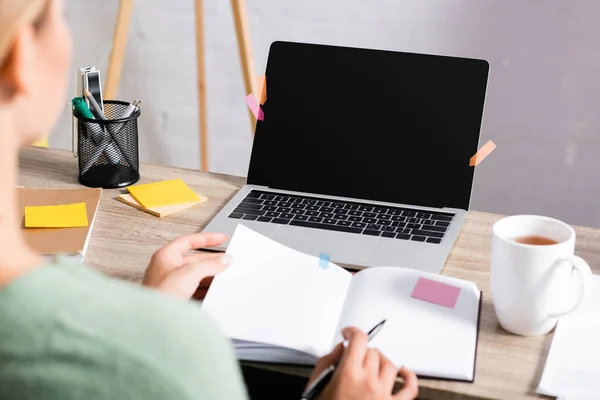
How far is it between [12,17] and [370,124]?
0.89 m

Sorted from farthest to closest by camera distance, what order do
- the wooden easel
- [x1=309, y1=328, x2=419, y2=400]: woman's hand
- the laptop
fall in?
1. the wooden easel
2. the laptop
3. [x1=309, y1=328, x2=419, y2=400]: woman's hand

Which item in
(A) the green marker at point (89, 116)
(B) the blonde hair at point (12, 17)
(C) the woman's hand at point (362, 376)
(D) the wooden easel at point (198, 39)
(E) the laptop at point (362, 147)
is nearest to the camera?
(B) the blonde hair at point (12, 17)

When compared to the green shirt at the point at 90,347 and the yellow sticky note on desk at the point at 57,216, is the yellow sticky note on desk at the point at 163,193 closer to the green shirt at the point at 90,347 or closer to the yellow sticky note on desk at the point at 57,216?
the yellow sticky note on desk at the point at 57,216

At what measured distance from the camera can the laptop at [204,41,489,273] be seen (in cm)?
122

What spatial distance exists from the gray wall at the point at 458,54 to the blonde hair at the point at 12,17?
193 centimetres

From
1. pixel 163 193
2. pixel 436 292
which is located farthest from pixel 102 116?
pixel 436 292

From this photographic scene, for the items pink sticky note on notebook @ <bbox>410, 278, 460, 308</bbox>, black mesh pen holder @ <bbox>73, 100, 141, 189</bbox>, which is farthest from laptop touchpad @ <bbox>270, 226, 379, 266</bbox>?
black mesh pen holder @ <bbox>73, 100, 141, 189</bbox>

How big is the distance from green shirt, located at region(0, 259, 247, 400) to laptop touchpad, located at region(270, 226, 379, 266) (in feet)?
1.96

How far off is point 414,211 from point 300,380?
1.54ft

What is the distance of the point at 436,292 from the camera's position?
978mm

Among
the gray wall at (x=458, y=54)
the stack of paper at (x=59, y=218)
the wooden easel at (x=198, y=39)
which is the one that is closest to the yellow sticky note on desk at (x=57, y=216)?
the stack of paper at (x=59, y=218)

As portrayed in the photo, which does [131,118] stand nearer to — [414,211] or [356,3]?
[414,211]

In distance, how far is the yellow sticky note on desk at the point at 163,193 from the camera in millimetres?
1281

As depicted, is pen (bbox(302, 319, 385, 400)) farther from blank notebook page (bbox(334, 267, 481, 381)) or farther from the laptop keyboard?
the laptop keyboard
